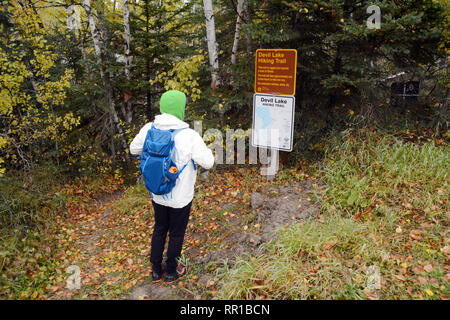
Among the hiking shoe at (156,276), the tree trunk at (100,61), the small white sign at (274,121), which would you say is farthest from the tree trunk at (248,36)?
the hiking shoe at (156,276)

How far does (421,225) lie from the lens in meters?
4.16

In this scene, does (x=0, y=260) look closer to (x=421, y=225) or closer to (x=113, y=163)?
(x=113, y=163)

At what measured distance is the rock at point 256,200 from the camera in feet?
17.2

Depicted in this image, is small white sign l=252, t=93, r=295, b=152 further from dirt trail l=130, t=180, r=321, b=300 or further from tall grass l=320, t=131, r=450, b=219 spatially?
tall grass l=320, t=131, r=450, b=219

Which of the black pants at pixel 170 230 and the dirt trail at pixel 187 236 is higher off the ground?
the black pants at pixel 170 230

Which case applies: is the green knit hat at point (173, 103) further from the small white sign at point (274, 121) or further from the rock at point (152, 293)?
the small white sign at point (274, 121)

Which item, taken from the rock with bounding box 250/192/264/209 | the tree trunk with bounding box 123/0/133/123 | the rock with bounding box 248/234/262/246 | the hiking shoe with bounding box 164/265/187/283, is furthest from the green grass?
the tree trunk with bounding box 123/0/133/123

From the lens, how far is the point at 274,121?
17.0 ft

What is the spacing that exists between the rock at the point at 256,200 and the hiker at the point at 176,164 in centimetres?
199

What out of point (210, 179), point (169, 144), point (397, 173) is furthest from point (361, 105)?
point (169, 144)

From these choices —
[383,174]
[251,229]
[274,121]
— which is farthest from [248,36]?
[251,229]

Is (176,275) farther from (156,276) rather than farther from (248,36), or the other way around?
(248,36)

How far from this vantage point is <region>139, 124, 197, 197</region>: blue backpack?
3.09 metres

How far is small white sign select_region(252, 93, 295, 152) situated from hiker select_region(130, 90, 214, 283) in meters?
2.26
